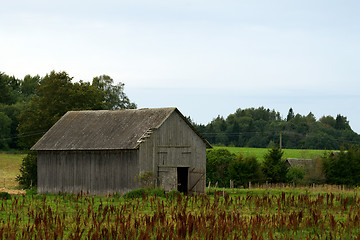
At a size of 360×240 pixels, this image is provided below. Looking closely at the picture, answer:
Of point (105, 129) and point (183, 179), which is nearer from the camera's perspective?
point (105, 129)

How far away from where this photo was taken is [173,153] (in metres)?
39.3

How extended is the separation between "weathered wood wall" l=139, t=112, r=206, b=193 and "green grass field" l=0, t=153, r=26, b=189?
27.2 m

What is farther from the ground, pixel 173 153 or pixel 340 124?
pixel 340 124

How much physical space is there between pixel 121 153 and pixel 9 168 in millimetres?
45210

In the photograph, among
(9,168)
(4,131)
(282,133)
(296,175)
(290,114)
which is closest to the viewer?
(296,175)

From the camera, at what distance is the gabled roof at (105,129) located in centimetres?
3819

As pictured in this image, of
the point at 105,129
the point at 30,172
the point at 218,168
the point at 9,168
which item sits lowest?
the point at 9,168

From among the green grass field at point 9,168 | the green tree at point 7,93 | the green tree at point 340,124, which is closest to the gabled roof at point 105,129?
the green grass field at point 9,168

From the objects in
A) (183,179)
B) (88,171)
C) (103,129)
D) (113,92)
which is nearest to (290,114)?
(113,92)

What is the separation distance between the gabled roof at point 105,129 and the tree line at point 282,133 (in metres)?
89.8

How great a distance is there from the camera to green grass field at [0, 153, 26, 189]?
64.2 metres

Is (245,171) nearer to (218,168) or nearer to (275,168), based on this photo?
(275,168)

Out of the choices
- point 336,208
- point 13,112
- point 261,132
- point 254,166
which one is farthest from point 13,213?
point 261,132

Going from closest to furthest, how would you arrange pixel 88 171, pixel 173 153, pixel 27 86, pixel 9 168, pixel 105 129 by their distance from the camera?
pixel 173 153 < pixel 88 171 < pixel 105 129 < pixel 9 168 < pixel 27 86
